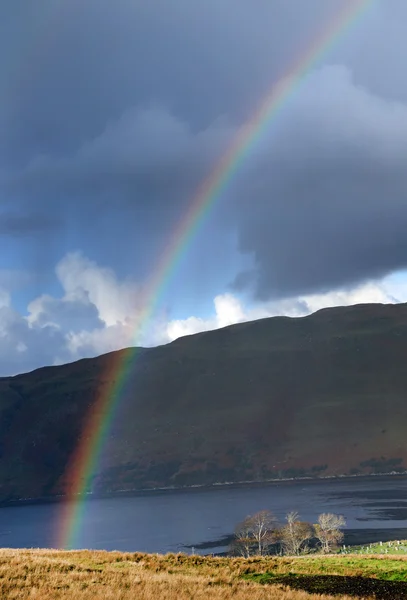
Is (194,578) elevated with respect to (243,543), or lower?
elevated

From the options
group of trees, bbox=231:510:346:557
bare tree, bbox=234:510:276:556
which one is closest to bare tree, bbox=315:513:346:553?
group of trees, bbox=231:510:346:557

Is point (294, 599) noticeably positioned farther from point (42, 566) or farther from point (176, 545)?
point (176, 545)

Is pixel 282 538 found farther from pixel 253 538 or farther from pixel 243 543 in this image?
pixel 253 538

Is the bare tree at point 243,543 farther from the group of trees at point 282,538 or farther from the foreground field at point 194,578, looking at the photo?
the foreground field at point 194,578

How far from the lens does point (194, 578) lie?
2478cm

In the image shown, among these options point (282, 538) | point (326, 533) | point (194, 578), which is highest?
point (194, 578)

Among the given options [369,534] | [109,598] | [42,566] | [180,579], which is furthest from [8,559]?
[369,534]

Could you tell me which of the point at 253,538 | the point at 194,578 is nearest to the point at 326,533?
the point at 253,538

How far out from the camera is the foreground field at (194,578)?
20203 millimetres

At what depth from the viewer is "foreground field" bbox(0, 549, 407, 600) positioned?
66.3 feet

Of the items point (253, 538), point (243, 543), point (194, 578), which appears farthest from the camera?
point (253, 538)

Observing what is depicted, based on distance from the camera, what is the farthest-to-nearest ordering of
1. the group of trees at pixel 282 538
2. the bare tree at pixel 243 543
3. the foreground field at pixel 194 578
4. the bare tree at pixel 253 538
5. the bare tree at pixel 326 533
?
the bare tree at pixel 253 538 → the bare tree at pixel 243 543 → the group of trees at pixel 282 538 → the bare tree at pixel 326 533 → the foreground field at pixel 194 578

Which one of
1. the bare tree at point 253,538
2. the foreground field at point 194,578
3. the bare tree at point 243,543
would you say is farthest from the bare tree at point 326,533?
the foreground field at point 194,578

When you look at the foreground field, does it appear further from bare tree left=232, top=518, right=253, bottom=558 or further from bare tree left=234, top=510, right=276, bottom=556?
bare tree left=234, top=510, right=276, bottom=556
